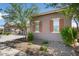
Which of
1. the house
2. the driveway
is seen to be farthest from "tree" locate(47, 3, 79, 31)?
the driveway

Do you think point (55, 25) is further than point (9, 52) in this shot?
Yes

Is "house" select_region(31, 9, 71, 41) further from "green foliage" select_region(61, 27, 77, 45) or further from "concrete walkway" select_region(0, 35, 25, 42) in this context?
"concrete walkway" select_region(0, 35, 25, 42)

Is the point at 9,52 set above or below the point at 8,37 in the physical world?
below

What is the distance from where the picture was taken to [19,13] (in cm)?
497

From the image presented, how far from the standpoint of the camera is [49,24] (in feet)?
16.5

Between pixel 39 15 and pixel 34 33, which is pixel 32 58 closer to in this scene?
pixel 34 33

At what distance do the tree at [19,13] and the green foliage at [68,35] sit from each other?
700 millimetres

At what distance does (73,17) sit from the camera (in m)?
4.98

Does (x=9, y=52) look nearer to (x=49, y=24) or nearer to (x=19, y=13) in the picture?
(x=19, y=13)

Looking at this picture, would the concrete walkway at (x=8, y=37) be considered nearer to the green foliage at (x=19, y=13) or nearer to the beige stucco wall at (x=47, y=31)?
the green foliage at (x=19, y=13)

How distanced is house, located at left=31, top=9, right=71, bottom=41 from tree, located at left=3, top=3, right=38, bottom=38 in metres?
0.14

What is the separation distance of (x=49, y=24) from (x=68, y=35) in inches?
17.4

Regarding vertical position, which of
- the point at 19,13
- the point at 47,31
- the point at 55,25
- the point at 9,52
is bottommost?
the point at 9,52

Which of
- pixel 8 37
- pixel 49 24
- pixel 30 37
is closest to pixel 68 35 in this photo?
pixel 49 24
